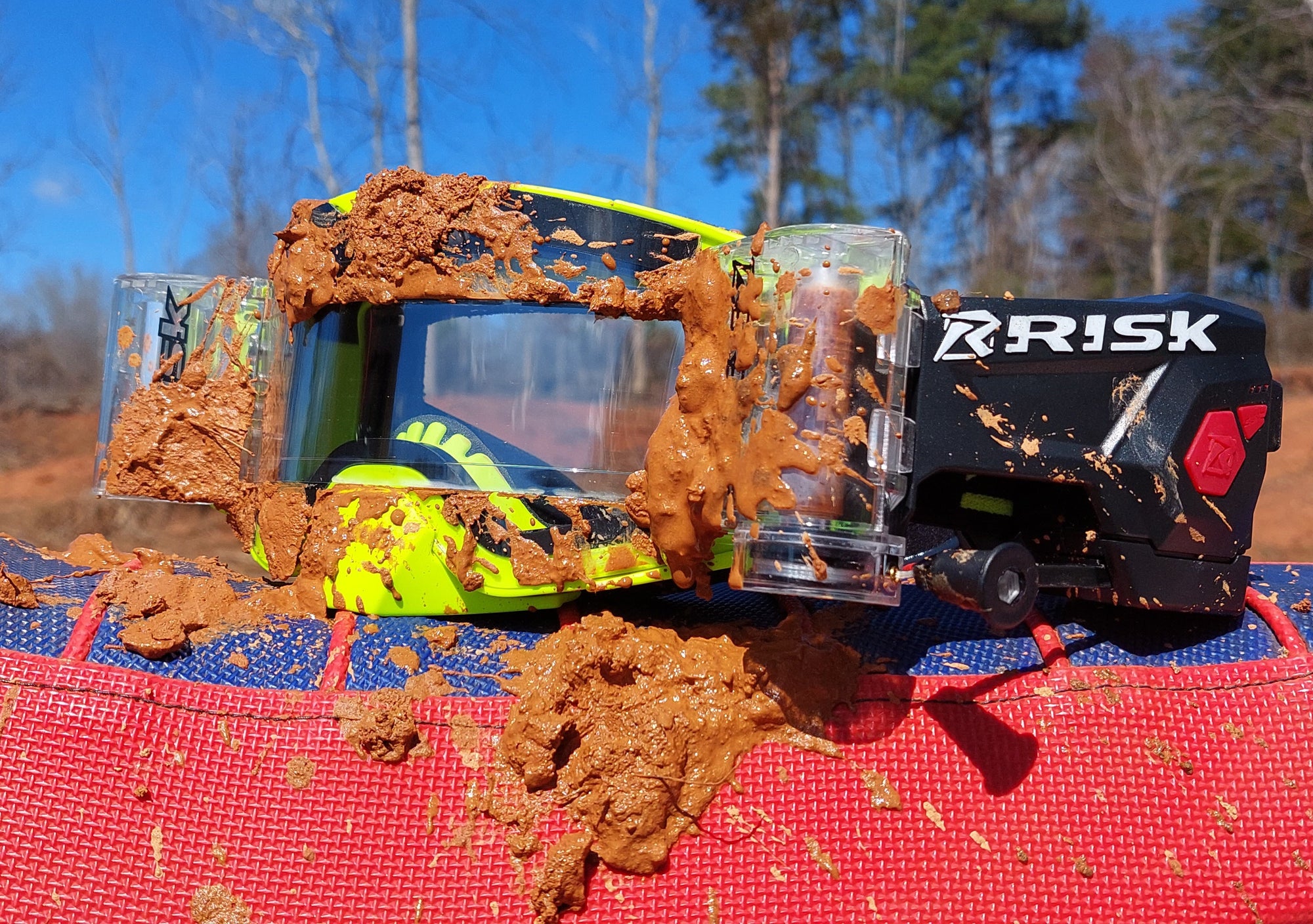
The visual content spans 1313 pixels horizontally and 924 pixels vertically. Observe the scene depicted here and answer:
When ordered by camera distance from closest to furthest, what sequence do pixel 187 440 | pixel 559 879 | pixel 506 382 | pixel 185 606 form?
pixel 559 879 < pixel 185 606 < pixel 506 382 < pixel 187 440

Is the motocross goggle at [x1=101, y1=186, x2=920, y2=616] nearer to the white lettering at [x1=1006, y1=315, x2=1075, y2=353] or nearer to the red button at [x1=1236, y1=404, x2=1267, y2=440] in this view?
the white lettering at [x1=1006, y1=315, x2=1075, y2=353]

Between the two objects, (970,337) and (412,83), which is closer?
(970,337)

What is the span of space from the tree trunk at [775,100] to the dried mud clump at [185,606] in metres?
18.1

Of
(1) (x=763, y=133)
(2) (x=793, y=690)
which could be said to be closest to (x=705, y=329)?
(2) (x=793, y=690)

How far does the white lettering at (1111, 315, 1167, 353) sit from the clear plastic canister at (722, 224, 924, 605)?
439 mm

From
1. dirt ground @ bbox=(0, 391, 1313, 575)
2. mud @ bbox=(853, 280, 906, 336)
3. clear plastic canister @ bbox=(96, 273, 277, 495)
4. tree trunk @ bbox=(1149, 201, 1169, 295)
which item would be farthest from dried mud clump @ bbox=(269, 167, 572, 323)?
tree trunk @ bbox=(1149, 201, 1169, 295)

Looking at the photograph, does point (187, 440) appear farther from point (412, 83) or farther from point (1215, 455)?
point (412, 83)

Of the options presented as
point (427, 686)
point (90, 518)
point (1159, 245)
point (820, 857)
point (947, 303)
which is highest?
point (1159, 245)

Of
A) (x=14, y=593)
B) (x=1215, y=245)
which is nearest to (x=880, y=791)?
(x=14, y=593)

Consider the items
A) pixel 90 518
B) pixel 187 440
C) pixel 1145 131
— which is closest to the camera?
pixel 187 440

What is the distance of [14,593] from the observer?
205 centimetres

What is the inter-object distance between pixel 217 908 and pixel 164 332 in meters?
1.47

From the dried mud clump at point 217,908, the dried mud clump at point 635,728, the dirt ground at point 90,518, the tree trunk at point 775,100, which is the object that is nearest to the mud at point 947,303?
the dried mud clump at point 635,728

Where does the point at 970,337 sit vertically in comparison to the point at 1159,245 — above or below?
below
